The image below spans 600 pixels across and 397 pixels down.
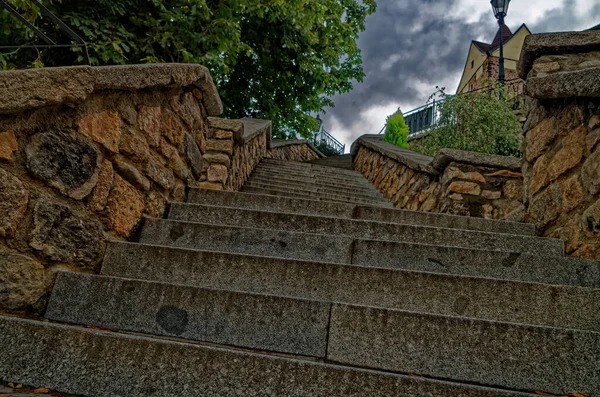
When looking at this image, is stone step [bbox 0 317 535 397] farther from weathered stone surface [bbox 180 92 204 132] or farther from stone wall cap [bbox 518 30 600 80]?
stone wall cap [bbox 518 30 600 80]

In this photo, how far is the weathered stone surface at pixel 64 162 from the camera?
5.18 ft

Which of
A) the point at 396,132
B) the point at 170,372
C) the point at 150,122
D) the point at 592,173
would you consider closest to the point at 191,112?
the point at 150,122

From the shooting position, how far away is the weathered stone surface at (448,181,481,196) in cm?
363

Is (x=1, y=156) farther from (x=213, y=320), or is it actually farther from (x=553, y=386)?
(x=553, y=386)

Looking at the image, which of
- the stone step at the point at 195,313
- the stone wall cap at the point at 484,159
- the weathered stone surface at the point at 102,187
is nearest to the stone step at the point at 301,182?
the stone wall cap at the point at 484,159

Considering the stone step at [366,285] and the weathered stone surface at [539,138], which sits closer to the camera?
the stone step at [366,285]

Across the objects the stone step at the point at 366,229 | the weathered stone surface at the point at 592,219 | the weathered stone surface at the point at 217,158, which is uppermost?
the weathered stone surface at the point at 217,158

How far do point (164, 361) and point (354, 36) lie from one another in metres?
9.57

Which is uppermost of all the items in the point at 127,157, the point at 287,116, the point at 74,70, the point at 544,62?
the point at 287,116

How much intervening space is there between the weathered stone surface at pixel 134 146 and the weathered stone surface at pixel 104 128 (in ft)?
0.18

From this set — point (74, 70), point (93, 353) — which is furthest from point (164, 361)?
point (74, 70)

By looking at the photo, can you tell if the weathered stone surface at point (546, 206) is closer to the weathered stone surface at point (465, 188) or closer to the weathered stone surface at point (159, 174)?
the weathered stone surface at point (465, 188)

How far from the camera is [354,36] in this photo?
9.58 m

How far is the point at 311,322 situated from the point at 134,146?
136cm
